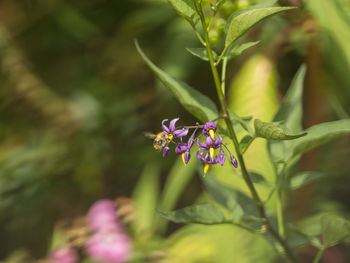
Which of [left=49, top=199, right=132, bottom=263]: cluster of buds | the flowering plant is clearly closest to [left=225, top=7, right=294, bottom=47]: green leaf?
the flowering plant

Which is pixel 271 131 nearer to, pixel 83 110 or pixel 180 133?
pixel 180 133

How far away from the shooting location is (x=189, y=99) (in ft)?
1.60

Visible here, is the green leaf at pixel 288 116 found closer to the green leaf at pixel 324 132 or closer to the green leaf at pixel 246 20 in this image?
the green leaf at pixel 324 132

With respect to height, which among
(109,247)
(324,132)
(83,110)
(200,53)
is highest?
(83,110)

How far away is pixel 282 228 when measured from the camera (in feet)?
1.82

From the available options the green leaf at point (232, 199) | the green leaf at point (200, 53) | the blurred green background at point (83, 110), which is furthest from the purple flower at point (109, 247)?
the green leaf at point (200, 53)

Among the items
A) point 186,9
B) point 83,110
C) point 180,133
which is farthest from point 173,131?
point 83,110

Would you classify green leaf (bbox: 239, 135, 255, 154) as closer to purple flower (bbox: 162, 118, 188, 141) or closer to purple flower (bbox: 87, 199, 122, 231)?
purple flower (bbox: 162, 118, 188, 141)

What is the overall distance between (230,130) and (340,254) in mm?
A: 812

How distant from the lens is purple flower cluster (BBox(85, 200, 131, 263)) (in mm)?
1081

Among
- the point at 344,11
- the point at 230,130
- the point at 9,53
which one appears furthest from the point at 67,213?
the point at 230,130

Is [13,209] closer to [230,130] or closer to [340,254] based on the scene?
[340,254]

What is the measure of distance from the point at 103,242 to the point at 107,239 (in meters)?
0.01

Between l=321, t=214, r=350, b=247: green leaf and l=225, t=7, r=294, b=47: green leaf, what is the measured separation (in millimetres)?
212
